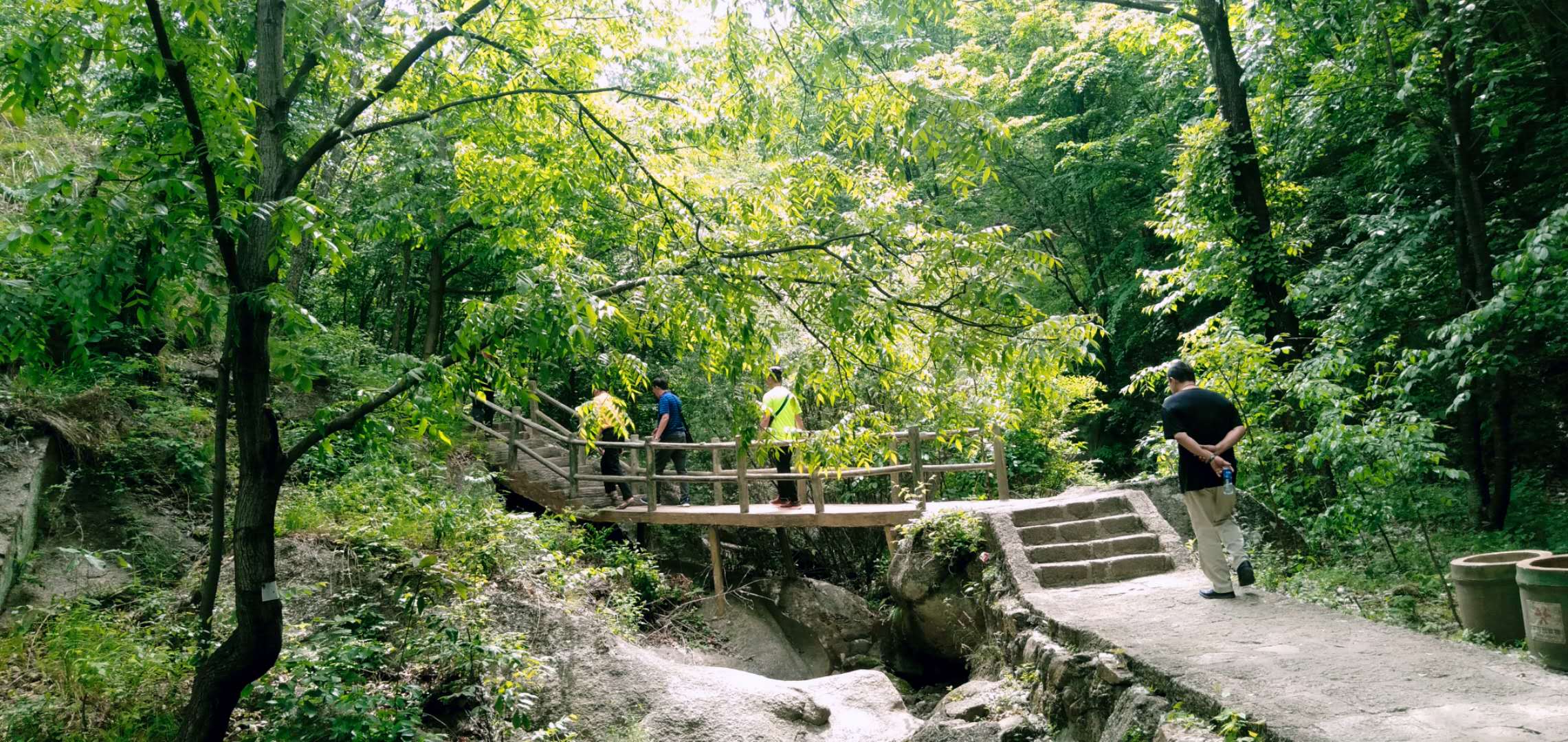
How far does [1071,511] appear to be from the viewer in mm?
9406

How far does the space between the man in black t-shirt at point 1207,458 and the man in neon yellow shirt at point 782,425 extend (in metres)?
2.78

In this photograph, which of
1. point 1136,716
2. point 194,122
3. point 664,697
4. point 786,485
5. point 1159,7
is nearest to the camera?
point 194,122

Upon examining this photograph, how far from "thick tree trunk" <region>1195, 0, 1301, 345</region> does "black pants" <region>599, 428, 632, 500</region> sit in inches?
322

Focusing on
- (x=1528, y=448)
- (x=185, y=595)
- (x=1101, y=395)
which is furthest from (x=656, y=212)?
(x=1101, y=395)

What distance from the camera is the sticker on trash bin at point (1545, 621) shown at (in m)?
4.49

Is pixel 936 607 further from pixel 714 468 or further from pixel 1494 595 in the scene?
pixel 1494 595

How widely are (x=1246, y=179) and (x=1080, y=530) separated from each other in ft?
14.4

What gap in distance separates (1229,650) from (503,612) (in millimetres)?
5760

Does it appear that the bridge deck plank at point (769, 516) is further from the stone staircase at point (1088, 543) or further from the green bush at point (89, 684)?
the green bush at point (89, 684)

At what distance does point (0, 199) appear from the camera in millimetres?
8242

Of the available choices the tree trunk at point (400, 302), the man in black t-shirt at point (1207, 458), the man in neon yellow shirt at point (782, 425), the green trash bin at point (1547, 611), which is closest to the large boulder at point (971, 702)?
the man in black t-shirt at point (1207, 458)

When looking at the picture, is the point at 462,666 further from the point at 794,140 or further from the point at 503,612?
the point at 794,140

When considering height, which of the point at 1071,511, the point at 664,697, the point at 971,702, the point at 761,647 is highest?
the point at 1071,511

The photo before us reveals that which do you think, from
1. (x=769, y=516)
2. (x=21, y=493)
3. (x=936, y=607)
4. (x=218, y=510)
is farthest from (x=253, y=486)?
(x=769, y=516)
